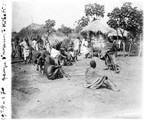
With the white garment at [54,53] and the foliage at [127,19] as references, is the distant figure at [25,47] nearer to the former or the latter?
the white garment at [54,53]

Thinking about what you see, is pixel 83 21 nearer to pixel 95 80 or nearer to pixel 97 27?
pixel 97 27

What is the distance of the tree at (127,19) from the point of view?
555cm

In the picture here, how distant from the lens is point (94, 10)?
17.6 feet

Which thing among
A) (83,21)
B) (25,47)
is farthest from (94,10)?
(25,47)

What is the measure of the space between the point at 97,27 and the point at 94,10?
0.51 metres

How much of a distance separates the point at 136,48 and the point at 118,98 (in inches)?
48.7

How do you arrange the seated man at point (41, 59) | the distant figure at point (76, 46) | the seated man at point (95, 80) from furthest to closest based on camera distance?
the distant figure at point (76, 46), the seated man at point (41, 59), the seated man at point (95, 80)

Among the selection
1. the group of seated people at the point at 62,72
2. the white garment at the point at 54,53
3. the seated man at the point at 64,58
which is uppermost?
the white garment at the point at 54,53

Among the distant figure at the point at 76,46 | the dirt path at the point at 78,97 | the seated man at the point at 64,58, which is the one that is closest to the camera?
the dirt path at the point at 78,97

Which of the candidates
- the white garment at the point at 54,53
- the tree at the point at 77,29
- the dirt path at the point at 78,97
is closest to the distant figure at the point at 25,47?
the dirt path at the point at 78,97

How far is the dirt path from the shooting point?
16.3 ft

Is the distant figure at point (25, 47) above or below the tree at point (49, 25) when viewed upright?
below

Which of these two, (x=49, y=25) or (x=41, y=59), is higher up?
(x=49, y=25)

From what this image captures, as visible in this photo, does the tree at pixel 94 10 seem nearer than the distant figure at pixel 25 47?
Yes
